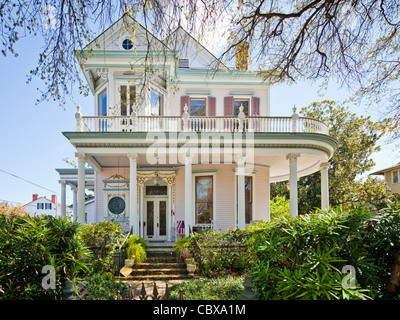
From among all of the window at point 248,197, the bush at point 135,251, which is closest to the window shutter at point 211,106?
the window at point 248,197

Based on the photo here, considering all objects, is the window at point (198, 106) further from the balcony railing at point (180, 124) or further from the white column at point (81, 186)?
the white column at point (81, 186)

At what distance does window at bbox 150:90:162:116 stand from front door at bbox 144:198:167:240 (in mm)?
4562

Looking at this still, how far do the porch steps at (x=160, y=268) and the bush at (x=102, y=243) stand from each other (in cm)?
92

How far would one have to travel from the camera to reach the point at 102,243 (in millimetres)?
9039

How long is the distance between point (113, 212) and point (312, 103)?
63.0 feet

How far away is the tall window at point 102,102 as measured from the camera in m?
13.9

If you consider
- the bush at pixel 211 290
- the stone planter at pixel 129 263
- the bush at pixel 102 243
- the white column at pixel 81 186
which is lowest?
the stone planter at pixel 129 263

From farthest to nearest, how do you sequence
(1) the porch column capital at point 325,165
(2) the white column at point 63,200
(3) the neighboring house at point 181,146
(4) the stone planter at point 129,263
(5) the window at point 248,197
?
1. (2) the white column at point 63,200
2. (5) the window at point 248,197
3. (1) the porch column capital at point 325,165
4. (3) the neighboring house at point 181,146
5. (4) the stone planter at point 129,263

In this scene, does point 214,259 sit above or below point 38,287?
below
